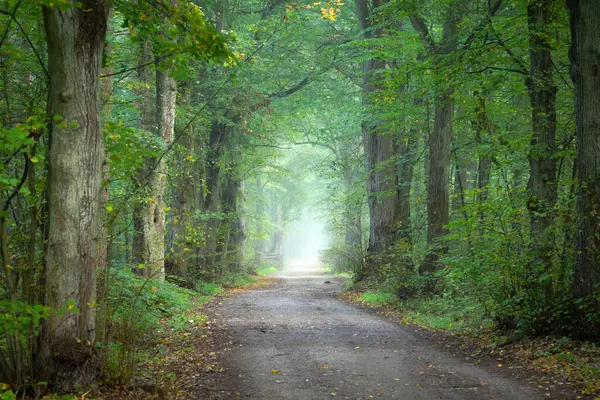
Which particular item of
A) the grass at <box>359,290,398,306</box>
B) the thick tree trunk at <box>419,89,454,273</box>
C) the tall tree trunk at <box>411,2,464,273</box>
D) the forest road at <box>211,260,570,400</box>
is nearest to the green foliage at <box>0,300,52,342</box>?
the forest road at <box>211,260,570,400</box>

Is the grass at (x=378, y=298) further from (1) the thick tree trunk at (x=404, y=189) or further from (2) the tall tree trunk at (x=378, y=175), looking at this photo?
(1) the thick tree trunk at (x=404, y=189)

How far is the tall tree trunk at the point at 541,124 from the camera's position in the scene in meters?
8.30

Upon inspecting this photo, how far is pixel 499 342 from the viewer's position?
8.25 metres

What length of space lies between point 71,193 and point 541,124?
7017mm

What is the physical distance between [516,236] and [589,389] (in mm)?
3096

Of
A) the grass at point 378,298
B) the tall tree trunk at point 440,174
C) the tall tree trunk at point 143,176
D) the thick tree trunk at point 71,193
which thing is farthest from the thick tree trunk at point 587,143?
the tall tree trunk at point 143,176

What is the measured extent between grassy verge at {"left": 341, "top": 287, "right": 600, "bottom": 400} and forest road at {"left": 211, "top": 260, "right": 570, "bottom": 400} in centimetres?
51

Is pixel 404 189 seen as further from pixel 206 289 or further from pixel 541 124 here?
pixel 541 124

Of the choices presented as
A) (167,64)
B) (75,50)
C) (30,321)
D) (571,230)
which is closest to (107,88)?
(167,64)

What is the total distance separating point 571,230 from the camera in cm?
754

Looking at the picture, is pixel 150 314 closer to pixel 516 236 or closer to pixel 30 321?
pixel 30 321

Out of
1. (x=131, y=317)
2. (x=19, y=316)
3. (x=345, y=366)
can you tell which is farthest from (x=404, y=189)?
(x=19, y=316)

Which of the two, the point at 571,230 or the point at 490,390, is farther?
the point at 571,230

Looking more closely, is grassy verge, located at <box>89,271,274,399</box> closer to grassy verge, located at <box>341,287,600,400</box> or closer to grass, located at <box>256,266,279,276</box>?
grassy verge, located at <box>341,287,600,400</box>
